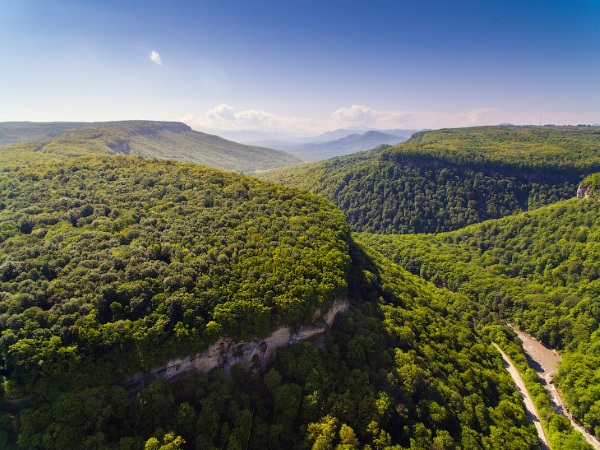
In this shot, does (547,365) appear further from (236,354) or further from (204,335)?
(204,335)

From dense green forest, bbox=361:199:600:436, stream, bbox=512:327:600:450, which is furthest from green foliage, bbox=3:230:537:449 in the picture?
dense green forest, bbox=361:199:600:436

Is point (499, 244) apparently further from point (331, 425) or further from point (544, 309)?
point (331, 425)

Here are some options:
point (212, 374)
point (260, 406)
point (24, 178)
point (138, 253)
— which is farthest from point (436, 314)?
point (24, 178)

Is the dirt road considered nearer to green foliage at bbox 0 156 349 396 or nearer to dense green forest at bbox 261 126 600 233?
green foliage at bbox 0 156 349 396

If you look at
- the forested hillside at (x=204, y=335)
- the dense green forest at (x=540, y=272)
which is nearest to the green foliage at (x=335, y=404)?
the forested hillside at (x=204, y=335)

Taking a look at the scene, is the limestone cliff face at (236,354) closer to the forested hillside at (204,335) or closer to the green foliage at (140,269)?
the forested hillside at (204,335)

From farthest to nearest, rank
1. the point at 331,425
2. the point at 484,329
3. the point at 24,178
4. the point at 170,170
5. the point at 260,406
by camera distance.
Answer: the point at 484,329 → the point at 170,170 → the point at 24,178 → the point at 260,406 → the point at 331,425
